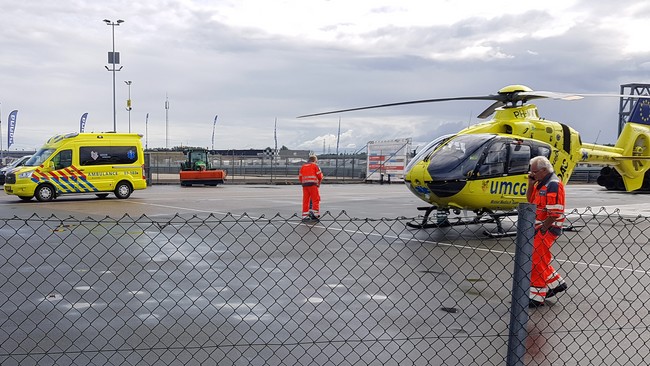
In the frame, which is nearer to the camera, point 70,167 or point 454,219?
point 454,219

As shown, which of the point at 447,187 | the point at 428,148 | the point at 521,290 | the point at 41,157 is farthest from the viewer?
the point at 41,157

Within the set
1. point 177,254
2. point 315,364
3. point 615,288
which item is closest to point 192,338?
point 315,364

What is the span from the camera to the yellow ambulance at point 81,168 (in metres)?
20.9

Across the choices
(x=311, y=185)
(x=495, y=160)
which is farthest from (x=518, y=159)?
(x=311, y=185)

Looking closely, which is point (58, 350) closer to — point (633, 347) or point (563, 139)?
point (633, 347)

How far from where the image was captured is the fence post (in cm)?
364

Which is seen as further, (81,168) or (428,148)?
(81,168)

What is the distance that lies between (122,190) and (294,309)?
687 inches

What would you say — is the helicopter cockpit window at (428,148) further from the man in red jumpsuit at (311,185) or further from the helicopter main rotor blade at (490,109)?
the man in red jumpsuit at (311,185)

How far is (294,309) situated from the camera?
693cm

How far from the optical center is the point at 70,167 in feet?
70.6

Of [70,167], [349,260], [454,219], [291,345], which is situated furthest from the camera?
[70,167]

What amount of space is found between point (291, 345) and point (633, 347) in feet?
10.4

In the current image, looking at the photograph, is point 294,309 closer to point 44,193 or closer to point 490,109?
point 490,109
